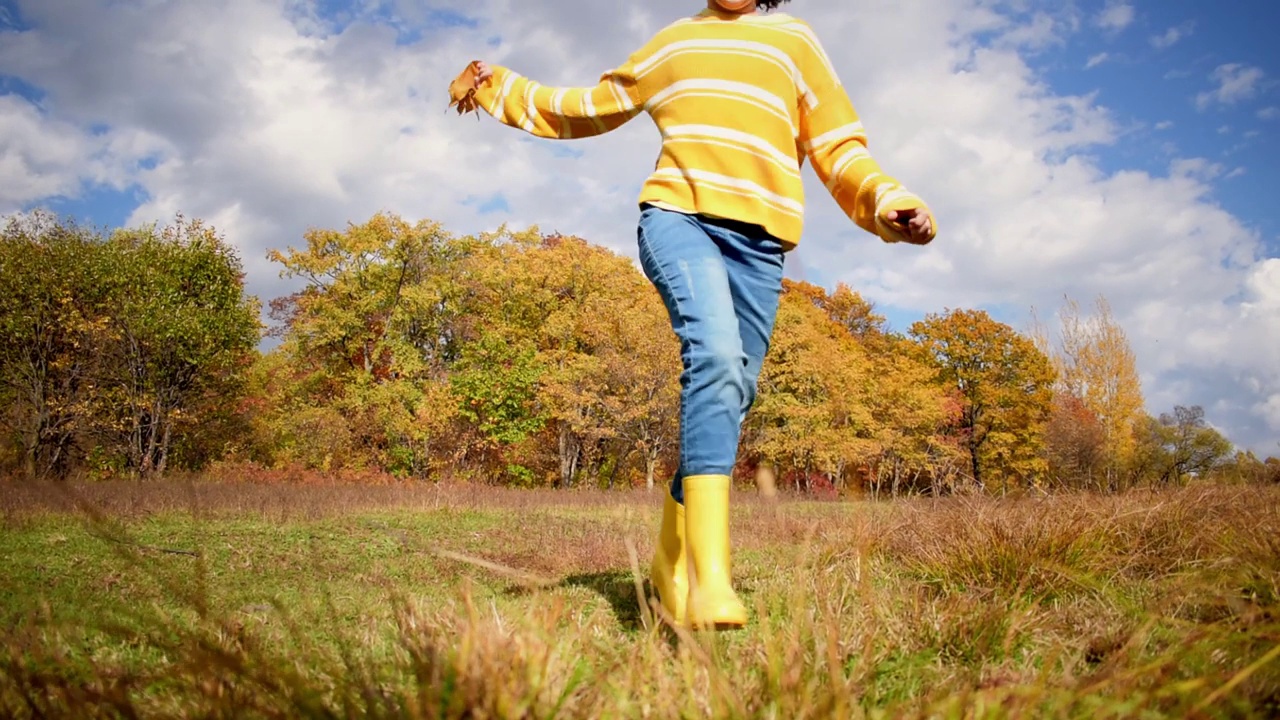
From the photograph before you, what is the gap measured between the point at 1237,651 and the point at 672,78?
2.19 metres

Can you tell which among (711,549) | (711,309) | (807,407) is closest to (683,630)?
(711,549)

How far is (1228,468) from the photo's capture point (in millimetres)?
6551

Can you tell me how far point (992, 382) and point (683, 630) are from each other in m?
39.9

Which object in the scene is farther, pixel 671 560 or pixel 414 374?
pixel 414 374

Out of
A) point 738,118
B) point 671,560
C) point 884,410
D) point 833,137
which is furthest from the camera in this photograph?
point 884,410

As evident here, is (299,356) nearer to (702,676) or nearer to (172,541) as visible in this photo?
(172,541)

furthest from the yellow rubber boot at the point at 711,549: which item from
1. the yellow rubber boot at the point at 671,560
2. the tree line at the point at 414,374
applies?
the tree line at the point at 414,374

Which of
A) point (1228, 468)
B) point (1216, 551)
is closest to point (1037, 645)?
point (1216, 551)

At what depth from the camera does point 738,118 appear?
2568 millimetres

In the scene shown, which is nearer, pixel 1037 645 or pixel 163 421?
pixel 1037 645

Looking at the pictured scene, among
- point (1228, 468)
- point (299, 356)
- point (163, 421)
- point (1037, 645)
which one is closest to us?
point (1037, 645)

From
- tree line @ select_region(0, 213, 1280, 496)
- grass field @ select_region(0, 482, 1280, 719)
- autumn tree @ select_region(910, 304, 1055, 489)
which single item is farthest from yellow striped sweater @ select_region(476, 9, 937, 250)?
autumn tree @ select_region(910, 304, 1055, 489)

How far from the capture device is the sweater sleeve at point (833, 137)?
267cm

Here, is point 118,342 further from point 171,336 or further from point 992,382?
point 992,382
